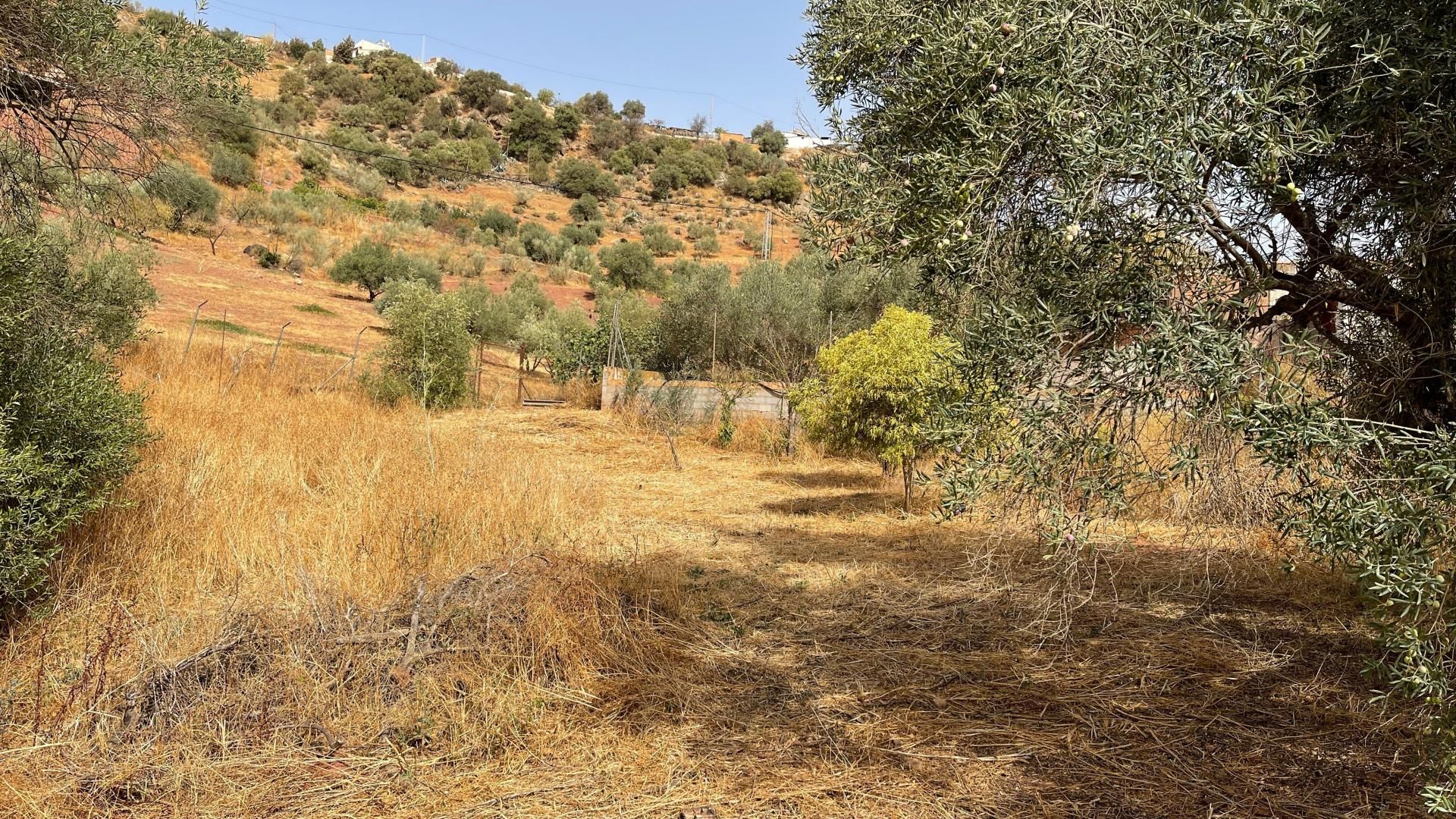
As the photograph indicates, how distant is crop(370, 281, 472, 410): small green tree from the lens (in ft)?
54.8

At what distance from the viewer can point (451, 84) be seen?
5916cm

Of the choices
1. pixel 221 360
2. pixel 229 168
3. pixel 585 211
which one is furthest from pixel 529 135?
pixel 221 360

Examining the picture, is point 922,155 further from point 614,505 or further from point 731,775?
point 614,505

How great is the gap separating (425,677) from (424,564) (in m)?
1.55

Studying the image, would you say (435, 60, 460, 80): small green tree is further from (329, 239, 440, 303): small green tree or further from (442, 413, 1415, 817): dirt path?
(442, 413, 1415, 817): dirt path

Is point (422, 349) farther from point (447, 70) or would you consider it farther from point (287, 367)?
point (447, 70)

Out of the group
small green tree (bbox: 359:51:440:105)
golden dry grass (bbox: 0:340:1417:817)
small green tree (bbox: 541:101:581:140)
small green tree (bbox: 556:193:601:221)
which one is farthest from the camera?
small green tree (bbox: 541:101:581:140)

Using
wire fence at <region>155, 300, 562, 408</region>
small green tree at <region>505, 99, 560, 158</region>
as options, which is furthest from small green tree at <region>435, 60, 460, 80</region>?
wire fence at <region>155, 300, 562, 408</region>

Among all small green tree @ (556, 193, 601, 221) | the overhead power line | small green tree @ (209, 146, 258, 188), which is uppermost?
the overhead power line

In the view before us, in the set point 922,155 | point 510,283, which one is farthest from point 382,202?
point 922,155

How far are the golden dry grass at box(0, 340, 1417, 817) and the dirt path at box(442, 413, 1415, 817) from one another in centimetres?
2

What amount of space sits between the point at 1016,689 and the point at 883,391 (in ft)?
18.2

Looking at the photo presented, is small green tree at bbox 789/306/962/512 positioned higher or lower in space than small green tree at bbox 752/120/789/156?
lower

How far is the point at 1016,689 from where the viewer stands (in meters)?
4.90
